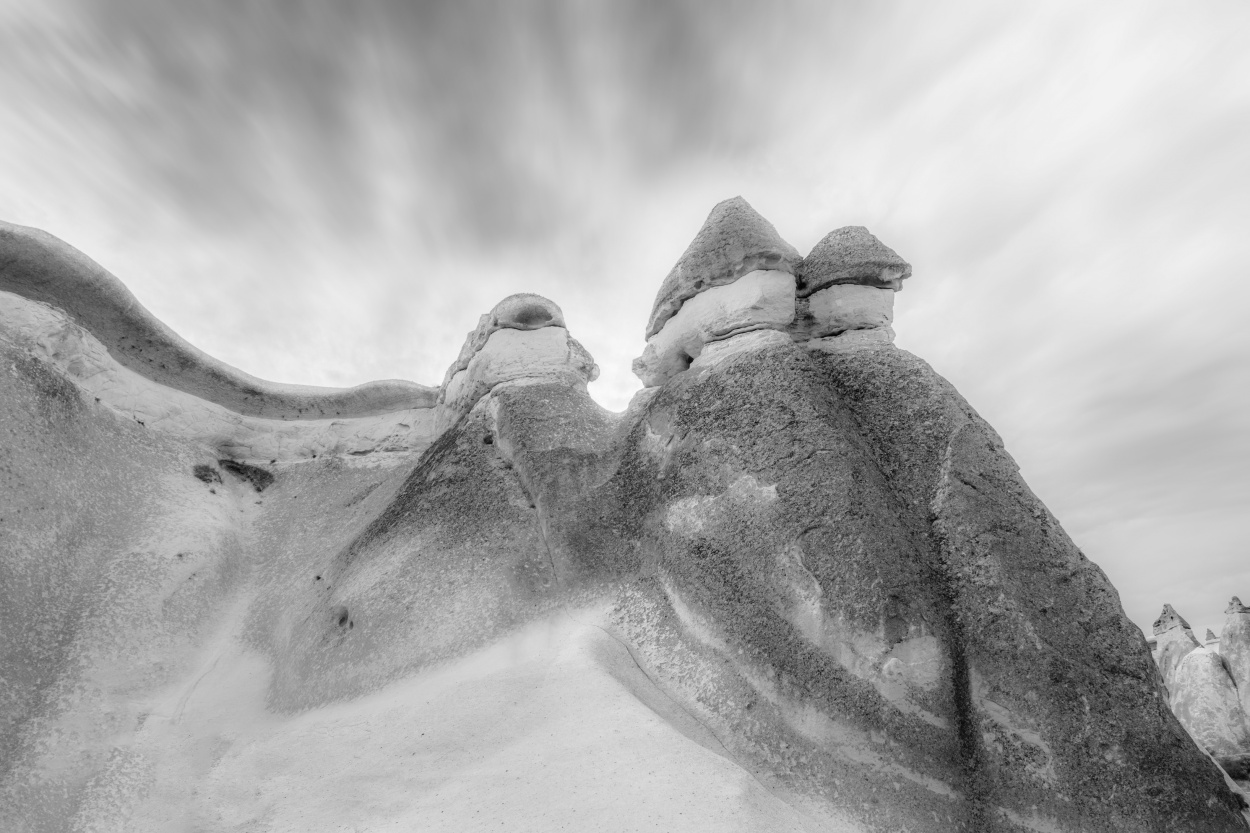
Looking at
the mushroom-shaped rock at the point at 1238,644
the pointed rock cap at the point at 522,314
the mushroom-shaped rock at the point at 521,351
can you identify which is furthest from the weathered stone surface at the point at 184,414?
the mushroom-shaped rock at the point at 1238,644

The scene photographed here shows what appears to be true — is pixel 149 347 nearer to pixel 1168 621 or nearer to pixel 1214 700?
pixel 1214 700

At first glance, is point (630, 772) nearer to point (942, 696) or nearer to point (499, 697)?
point (499, 697)

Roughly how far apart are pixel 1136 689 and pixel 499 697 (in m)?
3.73

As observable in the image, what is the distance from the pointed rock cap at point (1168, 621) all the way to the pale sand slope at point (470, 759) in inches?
602

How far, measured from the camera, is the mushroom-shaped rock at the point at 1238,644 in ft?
38.1

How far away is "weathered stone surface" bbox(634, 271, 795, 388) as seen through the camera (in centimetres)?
569

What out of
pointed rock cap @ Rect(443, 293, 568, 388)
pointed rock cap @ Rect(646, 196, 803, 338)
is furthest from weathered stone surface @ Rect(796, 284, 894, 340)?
pointed rock cap @ Rect(443, 293, 568, 388)

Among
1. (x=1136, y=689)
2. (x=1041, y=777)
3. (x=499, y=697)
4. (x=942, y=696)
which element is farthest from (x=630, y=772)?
(x=1136, y=689)

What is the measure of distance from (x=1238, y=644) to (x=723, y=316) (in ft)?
42.0

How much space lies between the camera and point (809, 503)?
436 cm

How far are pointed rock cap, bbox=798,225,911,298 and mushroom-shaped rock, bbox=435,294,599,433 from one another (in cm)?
252

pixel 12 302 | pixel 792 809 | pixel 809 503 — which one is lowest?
pixel 792 809

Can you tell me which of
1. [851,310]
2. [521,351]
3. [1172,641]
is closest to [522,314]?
[521,351]

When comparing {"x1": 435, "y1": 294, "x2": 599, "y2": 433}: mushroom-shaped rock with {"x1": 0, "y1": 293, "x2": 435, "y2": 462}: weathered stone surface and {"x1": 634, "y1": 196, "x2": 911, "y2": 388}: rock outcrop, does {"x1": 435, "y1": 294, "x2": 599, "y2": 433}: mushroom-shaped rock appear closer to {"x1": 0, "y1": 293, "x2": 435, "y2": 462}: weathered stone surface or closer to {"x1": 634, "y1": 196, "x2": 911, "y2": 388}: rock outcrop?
{"x1": 634, "y1": 196, "x2": 911, "y2": 388}: rock outcrop
